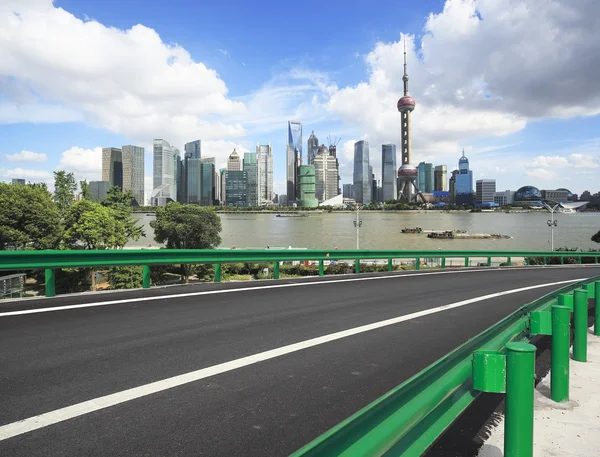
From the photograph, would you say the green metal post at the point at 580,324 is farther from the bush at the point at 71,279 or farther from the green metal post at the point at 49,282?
the bush at the point at 71,279

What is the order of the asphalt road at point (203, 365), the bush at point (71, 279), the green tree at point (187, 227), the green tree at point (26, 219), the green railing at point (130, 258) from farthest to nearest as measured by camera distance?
the green tree at point (187, 227)
the green tree at point (26, 219)
the bush at point (71, 279)
the green railing at point (130, 258)
the asphalt road at point (203, 365)

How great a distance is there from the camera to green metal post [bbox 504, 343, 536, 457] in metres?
2.31

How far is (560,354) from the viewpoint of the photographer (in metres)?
3.69

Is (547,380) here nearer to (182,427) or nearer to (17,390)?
(182,427)

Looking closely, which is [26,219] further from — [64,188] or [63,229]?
[64,188]

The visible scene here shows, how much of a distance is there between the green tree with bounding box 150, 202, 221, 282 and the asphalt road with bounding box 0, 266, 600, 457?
164 ft

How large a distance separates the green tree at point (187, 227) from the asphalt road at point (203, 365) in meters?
49.9

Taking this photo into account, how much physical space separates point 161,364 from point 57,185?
66074 mm

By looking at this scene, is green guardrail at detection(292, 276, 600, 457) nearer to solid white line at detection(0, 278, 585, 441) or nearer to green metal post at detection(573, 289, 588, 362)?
green metal post at detection(573, 289, 588, 362)

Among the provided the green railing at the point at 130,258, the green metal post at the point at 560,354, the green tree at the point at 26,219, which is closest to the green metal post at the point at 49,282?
the green railing at the point at 130,258

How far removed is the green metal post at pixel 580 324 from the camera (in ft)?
15.2

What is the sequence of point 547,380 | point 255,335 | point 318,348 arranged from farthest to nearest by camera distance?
point 255,335 < point 318,348 < point 547,380

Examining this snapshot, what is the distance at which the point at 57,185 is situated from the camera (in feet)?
200

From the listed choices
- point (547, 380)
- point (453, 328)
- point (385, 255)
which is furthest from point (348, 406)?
point (385, 255)
